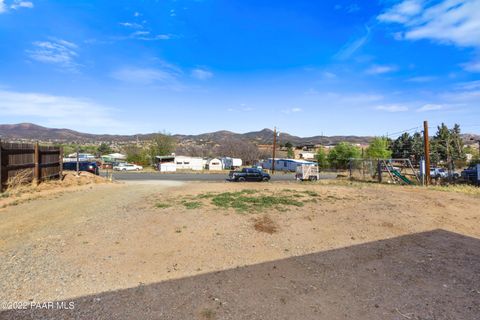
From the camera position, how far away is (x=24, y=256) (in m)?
4.97

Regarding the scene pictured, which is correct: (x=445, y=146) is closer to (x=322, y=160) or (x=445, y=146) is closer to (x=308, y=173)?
(x=322, y=160)

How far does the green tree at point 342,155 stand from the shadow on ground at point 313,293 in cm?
5585

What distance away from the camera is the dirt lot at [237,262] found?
368cm

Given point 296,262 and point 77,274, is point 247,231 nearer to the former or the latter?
point 296,262

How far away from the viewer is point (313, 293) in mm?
4078

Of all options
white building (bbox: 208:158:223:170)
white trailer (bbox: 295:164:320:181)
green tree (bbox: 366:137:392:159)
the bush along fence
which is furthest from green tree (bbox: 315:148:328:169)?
the bush along fence

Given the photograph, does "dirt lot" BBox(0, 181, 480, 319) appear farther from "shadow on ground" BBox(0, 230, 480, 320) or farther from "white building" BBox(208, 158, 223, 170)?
"white building" BBox(208, 158, 223, 170)

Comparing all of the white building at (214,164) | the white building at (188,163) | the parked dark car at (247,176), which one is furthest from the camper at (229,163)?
the parked dark car at (247,176)

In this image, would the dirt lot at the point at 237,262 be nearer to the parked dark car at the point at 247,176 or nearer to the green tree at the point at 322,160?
the parked dark car at the point at 247,176

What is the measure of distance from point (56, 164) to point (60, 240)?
1209 centimetres

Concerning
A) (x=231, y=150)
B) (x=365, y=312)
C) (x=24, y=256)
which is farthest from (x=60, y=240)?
(x=231, y=150)

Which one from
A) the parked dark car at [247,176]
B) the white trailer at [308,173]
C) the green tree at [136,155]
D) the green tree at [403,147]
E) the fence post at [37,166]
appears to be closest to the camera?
the fence post at [37,166]

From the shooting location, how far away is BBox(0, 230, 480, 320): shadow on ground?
3.49m

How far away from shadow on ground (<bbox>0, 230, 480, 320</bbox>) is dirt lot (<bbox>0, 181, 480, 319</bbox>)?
19 mm
